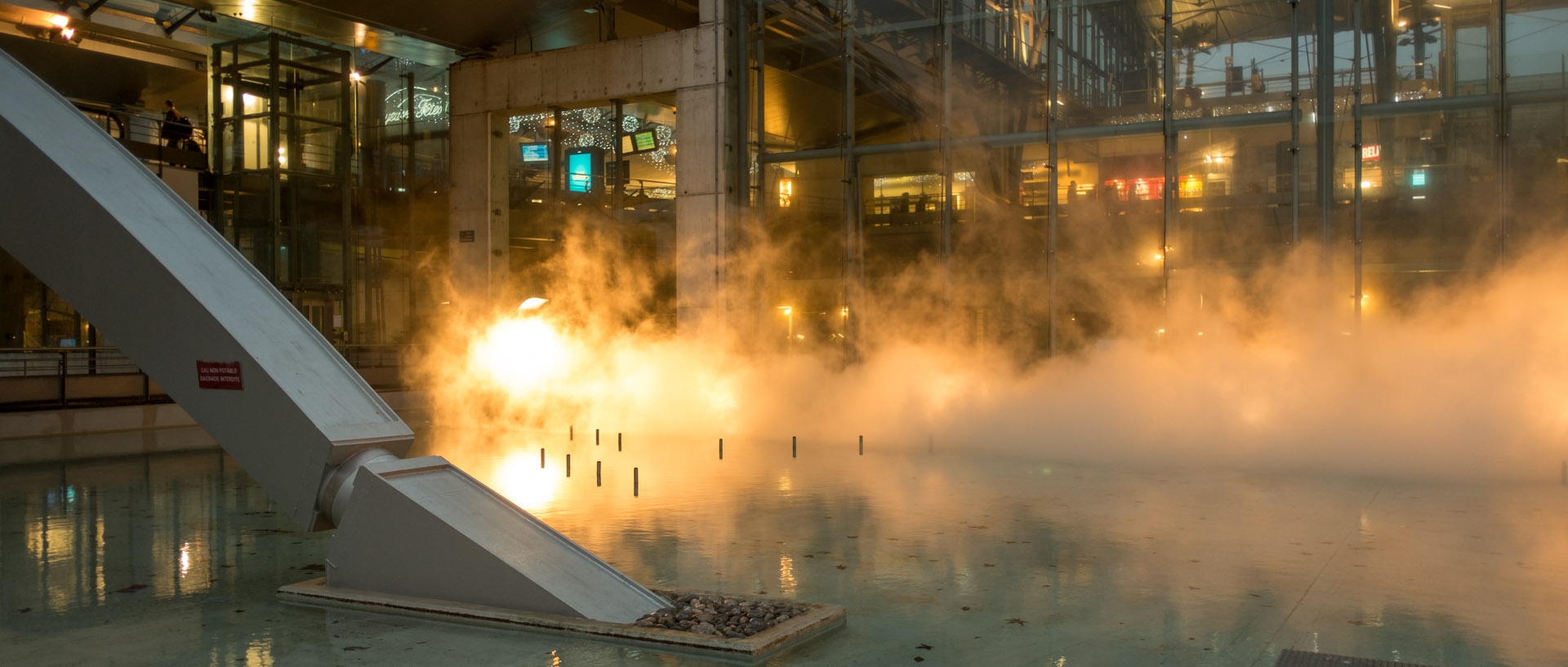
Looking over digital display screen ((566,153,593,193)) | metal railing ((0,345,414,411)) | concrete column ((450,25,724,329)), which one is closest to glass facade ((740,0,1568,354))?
concrete column ((450,25,724,329))

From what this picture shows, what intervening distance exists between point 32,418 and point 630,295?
9202mm

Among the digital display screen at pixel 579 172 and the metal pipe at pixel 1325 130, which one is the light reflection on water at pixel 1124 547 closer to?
the metal pipe at pixel 1325 130

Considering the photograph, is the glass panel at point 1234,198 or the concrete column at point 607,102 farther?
the concrete column at point 607,102

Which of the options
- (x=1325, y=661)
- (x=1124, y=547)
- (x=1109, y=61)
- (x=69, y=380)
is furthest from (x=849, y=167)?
(x=1325, y=661)

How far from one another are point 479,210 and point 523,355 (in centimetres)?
298

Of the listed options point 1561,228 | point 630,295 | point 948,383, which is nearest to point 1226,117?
point 1561,228

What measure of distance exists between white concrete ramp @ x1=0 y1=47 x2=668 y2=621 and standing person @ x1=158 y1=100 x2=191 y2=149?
19764mm

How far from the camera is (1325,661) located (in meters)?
5.11

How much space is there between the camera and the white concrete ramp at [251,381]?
19.9 ft

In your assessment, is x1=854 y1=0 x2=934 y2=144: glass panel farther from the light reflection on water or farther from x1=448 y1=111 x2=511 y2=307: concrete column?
the light reflection on water

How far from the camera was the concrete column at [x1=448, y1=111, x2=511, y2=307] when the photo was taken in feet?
67.8

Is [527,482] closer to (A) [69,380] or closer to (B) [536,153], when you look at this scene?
(A) [69,380]

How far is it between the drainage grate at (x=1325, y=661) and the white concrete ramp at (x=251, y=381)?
3.08 m

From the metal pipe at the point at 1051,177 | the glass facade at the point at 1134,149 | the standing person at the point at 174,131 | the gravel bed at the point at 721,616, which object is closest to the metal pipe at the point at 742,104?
the glass facade at the point at 1134,149
